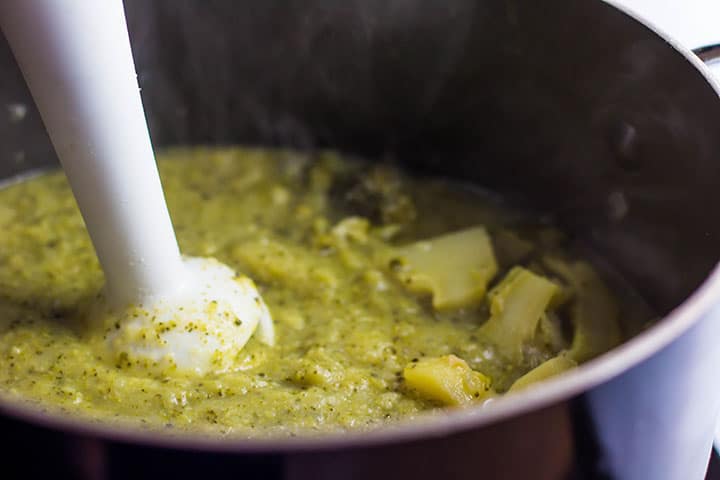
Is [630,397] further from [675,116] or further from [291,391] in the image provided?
[675,116]

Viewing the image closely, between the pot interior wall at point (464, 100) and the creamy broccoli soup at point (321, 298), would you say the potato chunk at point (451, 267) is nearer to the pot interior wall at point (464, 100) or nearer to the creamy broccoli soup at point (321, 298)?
the creamy broccoli soup at point (321, 298)

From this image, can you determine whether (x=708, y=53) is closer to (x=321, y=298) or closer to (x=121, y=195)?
(x=321, y=298)

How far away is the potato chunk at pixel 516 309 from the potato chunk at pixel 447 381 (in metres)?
0.12

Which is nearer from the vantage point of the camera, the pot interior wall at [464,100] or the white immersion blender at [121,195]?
the white immersion blender at [121,195]

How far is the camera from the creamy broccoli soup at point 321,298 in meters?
1.16

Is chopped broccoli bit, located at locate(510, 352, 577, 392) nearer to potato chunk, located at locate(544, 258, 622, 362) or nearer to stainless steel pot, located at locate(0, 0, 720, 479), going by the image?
potato chunk, located at locate(544, 258, 622, 362)

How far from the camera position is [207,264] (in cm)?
132

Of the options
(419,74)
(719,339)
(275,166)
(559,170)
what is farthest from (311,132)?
(719,339)

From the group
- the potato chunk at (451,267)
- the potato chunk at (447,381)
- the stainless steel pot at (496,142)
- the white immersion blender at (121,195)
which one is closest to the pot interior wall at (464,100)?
the stainless steel pot at (496,142)

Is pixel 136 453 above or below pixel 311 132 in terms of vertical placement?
above

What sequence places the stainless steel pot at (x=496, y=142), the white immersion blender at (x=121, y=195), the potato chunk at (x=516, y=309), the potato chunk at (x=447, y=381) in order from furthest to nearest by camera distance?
the potato chunk at (x=516, y=309) < the potato chunk at (x=447, y=381) < the white immersion blender at (x=121, y=195) < the stainless steel pot at (x=496, y=142)

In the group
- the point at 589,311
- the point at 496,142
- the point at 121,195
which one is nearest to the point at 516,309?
the point at 589,311

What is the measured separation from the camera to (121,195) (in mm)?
1157

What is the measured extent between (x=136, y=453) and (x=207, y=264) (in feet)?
2.01
